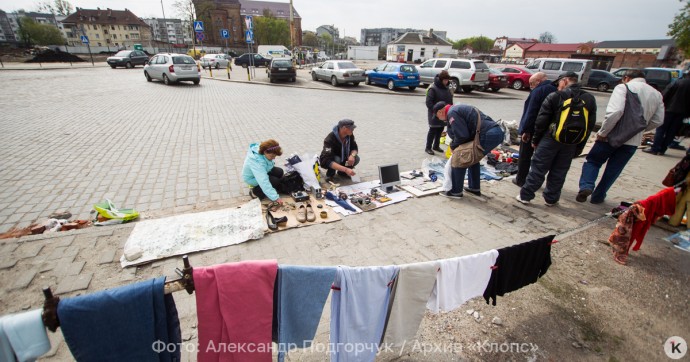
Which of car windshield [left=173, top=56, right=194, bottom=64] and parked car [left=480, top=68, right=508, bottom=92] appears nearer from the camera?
car windshield [left=173, top=56, right=194, bottom=64]

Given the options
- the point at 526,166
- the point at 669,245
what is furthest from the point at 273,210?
the point at 669,245

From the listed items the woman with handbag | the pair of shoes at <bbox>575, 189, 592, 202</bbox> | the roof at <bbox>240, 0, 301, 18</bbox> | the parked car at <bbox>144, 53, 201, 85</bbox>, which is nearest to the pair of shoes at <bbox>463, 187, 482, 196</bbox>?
the woman with handbag

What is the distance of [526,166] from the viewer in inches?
225

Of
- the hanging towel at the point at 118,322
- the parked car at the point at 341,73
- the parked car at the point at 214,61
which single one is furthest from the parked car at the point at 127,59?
the hanging towel at the point at 118,322

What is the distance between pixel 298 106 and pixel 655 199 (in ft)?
37.2

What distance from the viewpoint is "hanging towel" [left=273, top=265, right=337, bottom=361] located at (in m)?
1.88

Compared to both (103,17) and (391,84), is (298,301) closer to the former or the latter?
(391,84)

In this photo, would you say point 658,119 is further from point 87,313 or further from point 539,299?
point 87,313

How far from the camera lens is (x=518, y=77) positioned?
1972 cm

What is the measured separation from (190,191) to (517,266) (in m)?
4.91

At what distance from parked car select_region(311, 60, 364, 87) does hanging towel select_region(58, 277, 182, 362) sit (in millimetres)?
18227

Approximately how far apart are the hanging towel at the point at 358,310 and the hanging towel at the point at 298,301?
0.42 ft

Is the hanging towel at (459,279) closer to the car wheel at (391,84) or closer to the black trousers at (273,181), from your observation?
the black trousers at (273,181)

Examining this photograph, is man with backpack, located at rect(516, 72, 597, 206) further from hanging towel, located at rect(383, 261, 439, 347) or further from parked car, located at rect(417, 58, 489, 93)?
parked car, located at rect(417, 58, 489, 93)
